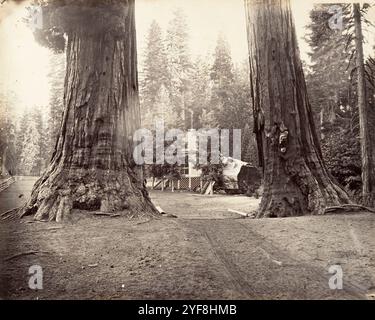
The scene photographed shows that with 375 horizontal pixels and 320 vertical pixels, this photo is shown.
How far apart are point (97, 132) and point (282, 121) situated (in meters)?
2.41

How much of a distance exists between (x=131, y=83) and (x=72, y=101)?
79 cm

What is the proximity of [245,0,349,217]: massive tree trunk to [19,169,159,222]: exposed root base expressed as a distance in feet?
5.70

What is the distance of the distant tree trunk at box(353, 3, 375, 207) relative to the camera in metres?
9.97

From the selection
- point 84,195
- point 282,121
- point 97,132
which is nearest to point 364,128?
point 282,121

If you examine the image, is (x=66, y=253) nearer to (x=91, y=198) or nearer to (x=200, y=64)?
(x=91, y=198)

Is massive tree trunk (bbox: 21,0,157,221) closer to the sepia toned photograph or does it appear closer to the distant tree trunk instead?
the sepia toned photograph

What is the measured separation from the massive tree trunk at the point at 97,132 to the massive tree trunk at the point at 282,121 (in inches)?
67.9

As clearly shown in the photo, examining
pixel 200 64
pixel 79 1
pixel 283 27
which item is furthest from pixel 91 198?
pixel 200 64

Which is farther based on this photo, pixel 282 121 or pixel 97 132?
pixel 282 121

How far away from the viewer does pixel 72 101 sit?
14.3ft

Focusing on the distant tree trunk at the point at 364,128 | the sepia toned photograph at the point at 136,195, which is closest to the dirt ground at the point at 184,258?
the sepia toned photograph at the point at 136,195

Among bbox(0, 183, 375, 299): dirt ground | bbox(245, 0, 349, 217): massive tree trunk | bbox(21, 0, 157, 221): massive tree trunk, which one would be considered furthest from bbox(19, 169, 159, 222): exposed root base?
bbox(245, 0, 349, 217): massive tree trunk

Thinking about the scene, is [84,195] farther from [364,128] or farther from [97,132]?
[364,128]

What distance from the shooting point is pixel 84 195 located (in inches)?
153
